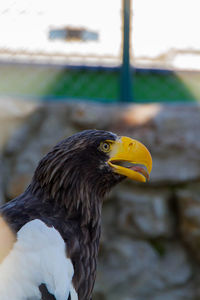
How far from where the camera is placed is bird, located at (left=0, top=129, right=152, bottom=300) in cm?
139

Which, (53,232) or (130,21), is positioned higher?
(130,21)

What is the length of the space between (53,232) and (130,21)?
1.87 metres

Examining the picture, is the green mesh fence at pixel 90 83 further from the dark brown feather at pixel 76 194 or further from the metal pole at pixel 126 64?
the dark brown feather at pixel 76 194

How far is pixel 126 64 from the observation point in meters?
3.05

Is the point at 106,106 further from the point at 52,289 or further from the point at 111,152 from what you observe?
the point at 52,289

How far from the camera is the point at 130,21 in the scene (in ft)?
9.87

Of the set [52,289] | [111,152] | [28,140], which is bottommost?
[28,140]

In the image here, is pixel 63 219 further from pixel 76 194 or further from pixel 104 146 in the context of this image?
pixel 104 146

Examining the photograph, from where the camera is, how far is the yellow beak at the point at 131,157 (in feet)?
5.15

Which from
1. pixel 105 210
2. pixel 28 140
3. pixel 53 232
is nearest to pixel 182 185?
pixel 105 210

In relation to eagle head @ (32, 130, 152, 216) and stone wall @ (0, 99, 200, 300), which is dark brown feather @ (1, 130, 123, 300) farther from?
stone wall @ (0, 99, 200, 300)

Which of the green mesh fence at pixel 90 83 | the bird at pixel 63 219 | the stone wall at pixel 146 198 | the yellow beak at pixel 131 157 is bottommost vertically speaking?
the stone wall at pixel 146 198

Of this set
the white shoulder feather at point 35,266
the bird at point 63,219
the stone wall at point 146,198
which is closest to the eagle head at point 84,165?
the bird at point 63,219

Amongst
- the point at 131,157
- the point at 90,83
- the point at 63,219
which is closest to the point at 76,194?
the point at 63,219
